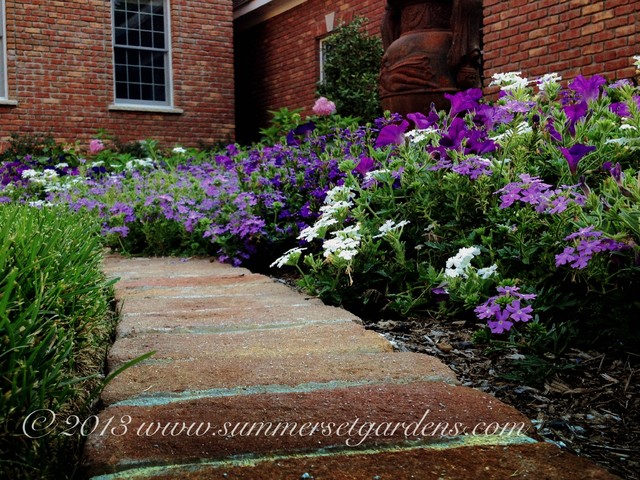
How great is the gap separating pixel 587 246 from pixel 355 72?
27.7 feet

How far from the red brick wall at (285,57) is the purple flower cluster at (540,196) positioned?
9.09m

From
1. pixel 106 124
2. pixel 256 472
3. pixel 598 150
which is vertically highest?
pixel 106 124

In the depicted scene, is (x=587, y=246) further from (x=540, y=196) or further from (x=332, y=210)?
(x=332, y=210)

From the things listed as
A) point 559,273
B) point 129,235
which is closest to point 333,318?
point 559,273

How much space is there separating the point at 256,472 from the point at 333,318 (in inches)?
40.2

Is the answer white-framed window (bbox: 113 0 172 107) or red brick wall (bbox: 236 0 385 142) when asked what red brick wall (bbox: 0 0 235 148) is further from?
red brick wall (bbox: 236 0 385 142)

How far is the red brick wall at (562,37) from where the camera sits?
19.1ft

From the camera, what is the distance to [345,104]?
971cm

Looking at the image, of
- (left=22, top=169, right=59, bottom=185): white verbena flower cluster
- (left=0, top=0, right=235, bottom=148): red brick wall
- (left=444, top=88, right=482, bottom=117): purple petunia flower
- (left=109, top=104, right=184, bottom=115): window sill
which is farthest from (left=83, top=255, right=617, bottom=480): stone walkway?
(left=109, top=104, right=184, bottom=115): window sill

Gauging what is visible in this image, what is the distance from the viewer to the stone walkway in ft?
3.43

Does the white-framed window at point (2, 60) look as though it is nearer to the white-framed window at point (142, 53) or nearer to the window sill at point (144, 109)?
the window sill at point (144, 109)

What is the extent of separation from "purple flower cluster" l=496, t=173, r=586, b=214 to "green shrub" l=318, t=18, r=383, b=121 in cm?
763

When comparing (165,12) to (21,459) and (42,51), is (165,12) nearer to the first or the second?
(42,51)

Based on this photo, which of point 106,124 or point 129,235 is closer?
point 129,235
